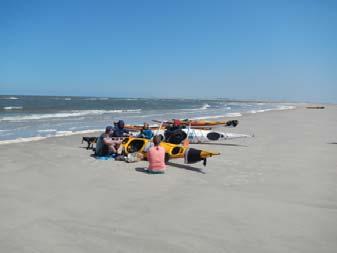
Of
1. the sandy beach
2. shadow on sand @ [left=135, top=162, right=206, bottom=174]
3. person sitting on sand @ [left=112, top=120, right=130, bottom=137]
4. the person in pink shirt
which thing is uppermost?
person sitting on sand @ [left=112, top=120, right=130, bottom=137]

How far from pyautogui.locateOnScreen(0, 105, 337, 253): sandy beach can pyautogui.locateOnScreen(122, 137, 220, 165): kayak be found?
300mm

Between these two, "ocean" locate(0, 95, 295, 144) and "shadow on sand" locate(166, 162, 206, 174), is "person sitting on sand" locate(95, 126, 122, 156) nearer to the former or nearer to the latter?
"shadow on sand" locate(166, 162, 206, 174)

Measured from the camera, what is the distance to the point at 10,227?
17.3ft

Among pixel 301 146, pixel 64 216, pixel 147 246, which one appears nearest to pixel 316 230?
pixel 147 246

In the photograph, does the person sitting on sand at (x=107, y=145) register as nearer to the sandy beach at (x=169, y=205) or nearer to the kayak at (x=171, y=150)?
the kayak at (x=171, y=150)

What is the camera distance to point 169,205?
637cm

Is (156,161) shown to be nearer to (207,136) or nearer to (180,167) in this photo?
(180,167)

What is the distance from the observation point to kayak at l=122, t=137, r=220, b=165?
9.16m

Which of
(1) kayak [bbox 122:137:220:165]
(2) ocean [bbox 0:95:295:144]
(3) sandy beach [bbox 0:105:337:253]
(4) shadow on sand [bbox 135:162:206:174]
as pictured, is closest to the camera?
(3) sandy beach [bbox 0:105:337:253]

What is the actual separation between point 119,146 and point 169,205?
180 inches

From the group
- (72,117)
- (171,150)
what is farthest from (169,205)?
(72,117)

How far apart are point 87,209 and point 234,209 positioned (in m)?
2.44

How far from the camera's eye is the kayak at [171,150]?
9.16 meters

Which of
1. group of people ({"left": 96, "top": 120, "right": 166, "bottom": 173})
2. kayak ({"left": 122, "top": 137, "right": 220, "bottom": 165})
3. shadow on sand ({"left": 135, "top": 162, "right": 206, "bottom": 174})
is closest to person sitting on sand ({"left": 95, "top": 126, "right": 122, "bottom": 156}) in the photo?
group of people ({"left": 96, "top": 120, "right": 166, "bottom": 173})
